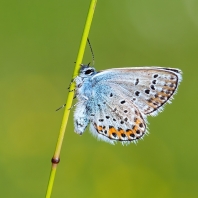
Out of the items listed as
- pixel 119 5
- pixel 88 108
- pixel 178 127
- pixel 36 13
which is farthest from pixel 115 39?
pixel 88 108

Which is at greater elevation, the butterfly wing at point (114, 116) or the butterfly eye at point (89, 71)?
the butterfly eye at point (89, 71)

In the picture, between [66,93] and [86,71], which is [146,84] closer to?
[86,71]

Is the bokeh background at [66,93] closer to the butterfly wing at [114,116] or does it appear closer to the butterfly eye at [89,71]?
the butterfly wing at [114,116]

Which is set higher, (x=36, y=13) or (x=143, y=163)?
(x=36, y=13)

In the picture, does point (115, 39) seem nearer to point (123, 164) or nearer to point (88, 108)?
point (123, 164)

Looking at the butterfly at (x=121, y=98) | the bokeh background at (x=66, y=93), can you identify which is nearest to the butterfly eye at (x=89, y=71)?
the butterfly at (x=121, y=98)

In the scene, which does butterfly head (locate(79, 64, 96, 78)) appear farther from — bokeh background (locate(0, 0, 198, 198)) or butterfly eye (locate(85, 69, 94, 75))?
bokeh background (locate(0, 0, 198, 198))

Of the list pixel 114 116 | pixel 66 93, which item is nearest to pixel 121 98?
pixel 114 116
